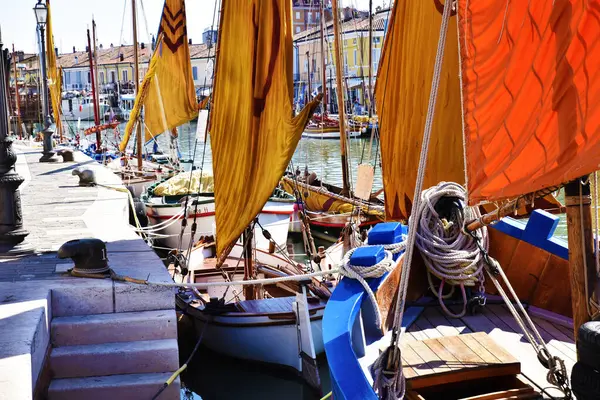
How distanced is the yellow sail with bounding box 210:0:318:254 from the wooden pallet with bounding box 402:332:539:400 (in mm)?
4499

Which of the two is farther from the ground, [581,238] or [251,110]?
[251,110]

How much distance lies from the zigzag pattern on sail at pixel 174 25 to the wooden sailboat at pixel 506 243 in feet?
48.3

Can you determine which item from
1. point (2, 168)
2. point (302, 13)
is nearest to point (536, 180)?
point (2, 168)

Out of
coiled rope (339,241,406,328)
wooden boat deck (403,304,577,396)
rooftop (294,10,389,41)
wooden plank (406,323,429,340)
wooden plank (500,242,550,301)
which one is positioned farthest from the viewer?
rooftop (294,10,389,41)

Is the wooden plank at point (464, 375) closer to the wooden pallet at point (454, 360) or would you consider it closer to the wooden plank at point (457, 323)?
the wooden pallet at point (454, 360)

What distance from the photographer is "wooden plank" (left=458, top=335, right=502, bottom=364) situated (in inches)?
179

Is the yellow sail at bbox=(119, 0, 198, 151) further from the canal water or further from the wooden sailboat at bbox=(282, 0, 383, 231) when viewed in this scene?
the canal water

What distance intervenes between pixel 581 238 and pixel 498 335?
197 centimetres

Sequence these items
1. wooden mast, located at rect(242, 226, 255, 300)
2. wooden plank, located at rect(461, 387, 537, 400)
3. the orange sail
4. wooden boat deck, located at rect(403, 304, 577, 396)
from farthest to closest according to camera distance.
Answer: wooden mast, located at rect(242, 226, 255, 300), wooden boat deck, located at rect(403, 304, 577, 396), wooden plank, located at rect(461, 387, 537, 400), the orange sail

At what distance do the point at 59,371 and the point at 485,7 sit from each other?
4.39m

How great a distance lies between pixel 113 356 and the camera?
6.18 meters

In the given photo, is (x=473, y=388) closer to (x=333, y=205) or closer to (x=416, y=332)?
(x=416, y=332)

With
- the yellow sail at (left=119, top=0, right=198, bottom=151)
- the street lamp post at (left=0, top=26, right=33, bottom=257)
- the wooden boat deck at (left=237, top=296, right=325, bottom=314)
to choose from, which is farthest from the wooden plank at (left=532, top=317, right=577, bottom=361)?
the yellow sail at (left=119, top=0, right=198, bottom=151)

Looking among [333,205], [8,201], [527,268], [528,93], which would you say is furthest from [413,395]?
[333,205]
